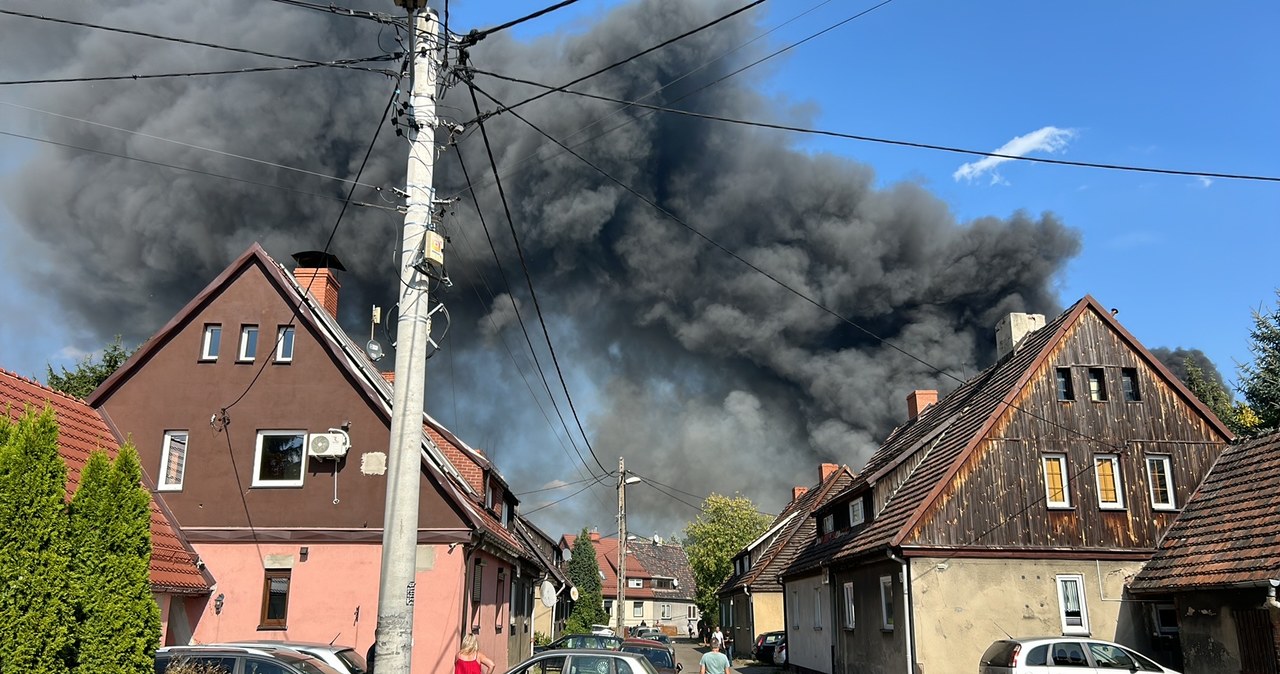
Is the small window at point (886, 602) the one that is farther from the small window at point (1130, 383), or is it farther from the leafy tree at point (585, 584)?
the leafy tree at point (585, 584)

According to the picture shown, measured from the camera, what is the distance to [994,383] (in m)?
23.3

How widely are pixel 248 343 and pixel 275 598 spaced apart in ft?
18.6

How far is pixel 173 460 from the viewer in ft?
62.6

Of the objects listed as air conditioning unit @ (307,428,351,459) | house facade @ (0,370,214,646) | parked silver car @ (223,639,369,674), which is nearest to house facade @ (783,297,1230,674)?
parked silver car @ (223,639,369,674)

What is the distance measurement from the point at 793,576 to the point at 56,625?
24.9 meters

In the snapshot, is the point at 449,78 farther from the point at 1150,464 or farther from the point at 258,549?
the point at 1150,464

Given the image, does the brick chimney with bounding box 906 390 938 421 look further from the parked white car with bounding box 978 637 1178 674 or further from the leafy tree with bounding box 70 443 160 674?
the leafy tree with bounding box 70 443 160 674

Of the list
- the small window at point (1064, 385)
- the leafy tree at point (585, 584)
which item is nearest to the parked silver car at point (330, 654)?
the small window at point (1064, 385)

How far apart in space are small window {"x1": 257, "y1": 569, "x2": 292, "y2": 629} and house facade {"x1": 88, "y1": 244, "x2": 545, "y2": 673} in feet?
0.08

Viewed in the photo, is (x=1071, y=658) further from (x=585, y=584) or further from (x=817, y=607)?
(x=585, y=584)

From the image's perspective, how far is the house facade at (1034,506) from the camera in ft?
62.8

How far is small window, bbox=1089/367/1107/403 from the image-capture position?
70.0ft

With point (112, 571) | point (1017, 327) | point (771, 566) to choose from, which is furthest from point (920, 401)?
point (112, 571)

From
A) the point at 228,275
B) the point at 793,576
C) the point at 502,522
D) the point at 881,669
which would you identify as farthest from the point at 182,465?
the point at 793,576
